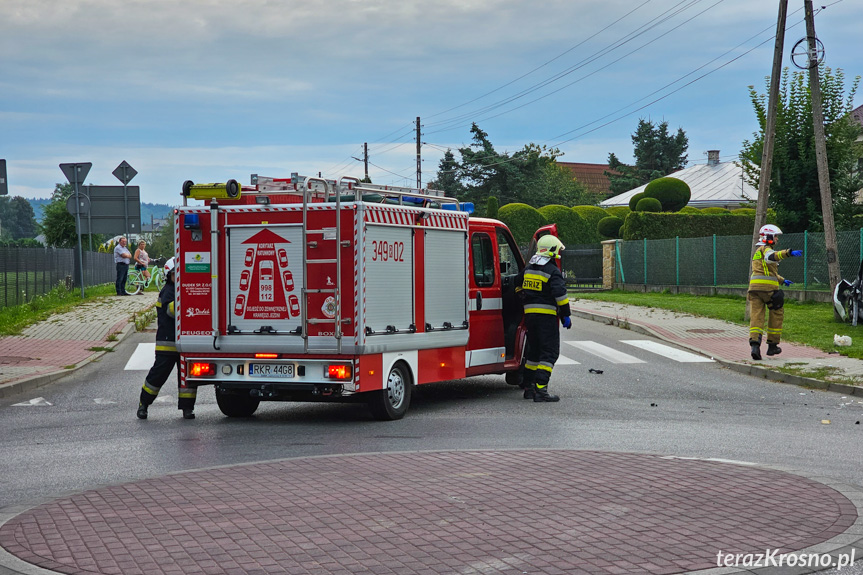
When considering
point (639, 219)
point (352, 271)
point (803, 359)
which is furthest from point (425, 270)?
point (639, 219)

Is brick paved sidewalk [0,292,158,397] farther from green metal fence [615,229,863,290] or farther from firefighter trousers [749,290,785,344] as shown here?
green metal fence [615,229,863,290]

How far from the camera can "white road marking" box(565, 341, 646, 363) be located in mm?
16484

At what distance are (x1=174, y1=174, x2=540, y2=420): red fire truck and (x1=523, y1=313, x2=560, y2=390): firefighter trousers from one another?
4.38ft

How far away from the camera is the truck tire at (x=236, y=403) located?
1097 cm

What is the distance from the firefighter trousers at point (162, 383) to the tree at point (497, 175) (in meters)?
60.2

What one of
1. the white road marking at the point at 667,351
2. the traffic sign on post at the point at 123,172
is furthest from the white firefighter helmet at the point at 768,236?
the traffic sign on post at the point at 123,172

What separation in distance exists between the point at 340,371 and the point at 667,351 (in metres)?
9.23

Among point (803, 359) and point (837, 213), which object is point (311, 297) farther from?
point (837, 213)

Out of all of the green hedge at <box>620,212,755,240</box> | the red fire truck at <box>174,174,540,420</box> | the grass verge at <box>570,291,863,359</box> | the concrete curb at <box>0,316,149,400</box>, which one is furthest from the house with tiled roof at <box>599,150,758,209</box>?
the red fire truck at <box>174,174,540,420</box>

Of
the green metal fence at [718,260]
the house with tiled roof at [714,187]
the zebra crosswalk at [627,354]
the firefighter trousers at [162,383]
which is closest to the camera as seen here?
the firefighter trousers at [162,383]

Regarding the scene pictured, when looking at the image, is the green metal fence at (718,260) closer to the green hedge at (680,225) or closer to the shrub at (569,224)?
the green hedge at (680,225)

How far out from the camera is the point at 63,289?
30.8 metres

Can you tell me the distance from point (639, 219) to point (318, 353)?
30.4m

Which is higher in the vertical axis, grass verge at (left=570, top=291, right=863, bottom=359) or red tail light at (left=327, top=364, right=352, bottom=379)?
red tail light at (left=327, top=364, right=352, bottom=379)
